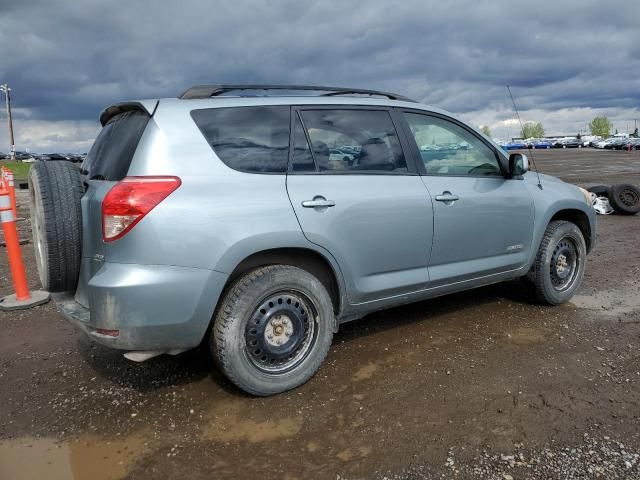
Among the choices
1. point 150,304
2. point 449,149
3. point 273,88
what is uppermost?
point 273,88

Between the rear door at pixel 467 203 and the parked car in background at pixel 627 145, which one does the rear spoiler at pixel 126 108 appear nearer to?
the rear door at pixel 467 203

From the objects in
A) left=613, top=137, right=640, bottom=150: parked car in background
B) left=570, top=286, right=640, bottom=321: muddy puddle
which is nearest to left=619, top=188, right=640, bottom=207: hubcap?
left=570, top=286, right=640, bottom=321: muddy puddle

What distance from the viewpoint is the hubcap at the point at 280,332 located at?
328cm

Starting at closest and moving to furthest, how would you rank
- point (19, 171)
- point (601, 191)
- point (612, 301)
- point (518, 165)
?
1. point (518, 165)
2. point (612, 301)
3. point (601, 191)
4. point (19, 171)

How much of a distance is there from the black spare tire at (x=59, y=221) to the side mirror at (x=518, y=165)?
3.32 meters

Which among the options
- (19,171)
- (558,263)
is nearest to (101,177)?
(558,263)

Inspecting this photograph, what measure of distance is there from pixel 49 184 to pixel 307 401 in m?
2.05

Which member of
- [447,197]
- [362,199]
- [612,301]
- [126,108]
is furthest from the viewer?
[612,301]

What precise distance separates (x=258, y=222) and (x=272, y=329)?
0.71 metres

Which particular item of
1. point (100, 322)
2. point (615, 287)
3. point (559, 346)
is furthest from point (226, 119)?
point (615, 287)

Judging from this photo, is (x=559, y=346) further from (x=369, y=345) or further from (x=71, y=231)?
(x=71, y=231)

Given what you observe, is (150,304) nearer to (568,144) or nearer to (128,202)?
(128,202)

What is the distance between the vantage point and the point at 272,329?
334 centimetres

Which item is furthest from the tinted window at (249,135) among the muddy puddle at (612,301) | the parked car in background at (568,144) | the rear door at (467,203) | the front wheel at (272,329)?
the parked car in background at (568,144)
